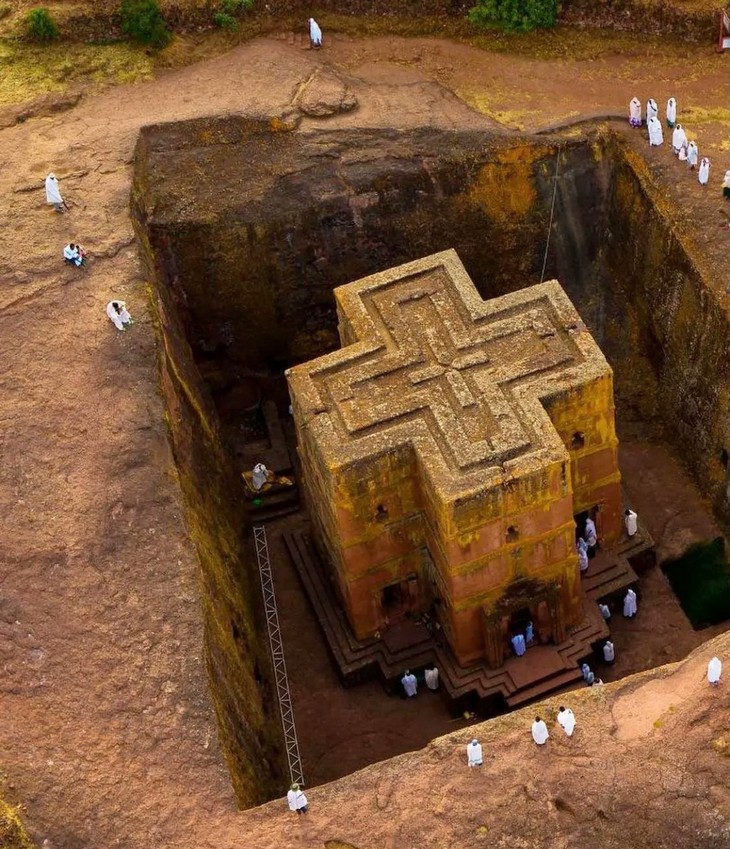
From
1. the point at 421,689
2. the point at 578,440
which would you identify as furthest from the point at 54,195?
the point at 421,689

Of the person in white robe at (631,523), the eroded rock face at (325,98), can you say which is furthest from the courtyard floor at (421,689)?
the eroded rock face at (325,98)

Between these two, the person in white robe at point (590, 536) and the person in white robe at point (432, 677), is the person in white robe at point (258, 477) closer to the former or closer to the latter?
the person in white robe at point (432, 677)

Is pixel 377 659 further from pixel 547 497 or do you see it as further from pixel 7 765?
pixel 7 765

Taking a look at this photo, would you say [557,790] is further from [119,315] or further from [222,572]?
[119,315]

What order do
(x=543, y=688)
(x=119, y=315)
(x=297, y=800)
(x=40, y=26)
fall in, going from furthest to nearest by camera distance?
(x=40, y=26) < (x=543, y=688) < (x=119, y=315) < (x=297, y=800)

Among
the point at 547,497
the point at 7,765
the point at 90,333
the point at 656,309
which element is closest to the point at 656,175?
the point at 656,309

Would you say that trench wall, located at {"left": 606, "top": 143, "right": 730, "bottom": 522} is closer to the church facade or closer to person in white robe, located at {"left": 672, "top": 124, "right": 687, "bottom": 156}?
person in white robe, located at {"left": 672, "top": 124, "right": 687, "bottom": 156}

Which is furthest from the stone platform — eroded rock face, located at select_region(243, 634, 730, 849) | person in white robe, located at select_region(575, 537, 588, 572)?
eroded rock face, located at select_region(243, 634, 730, 849)
